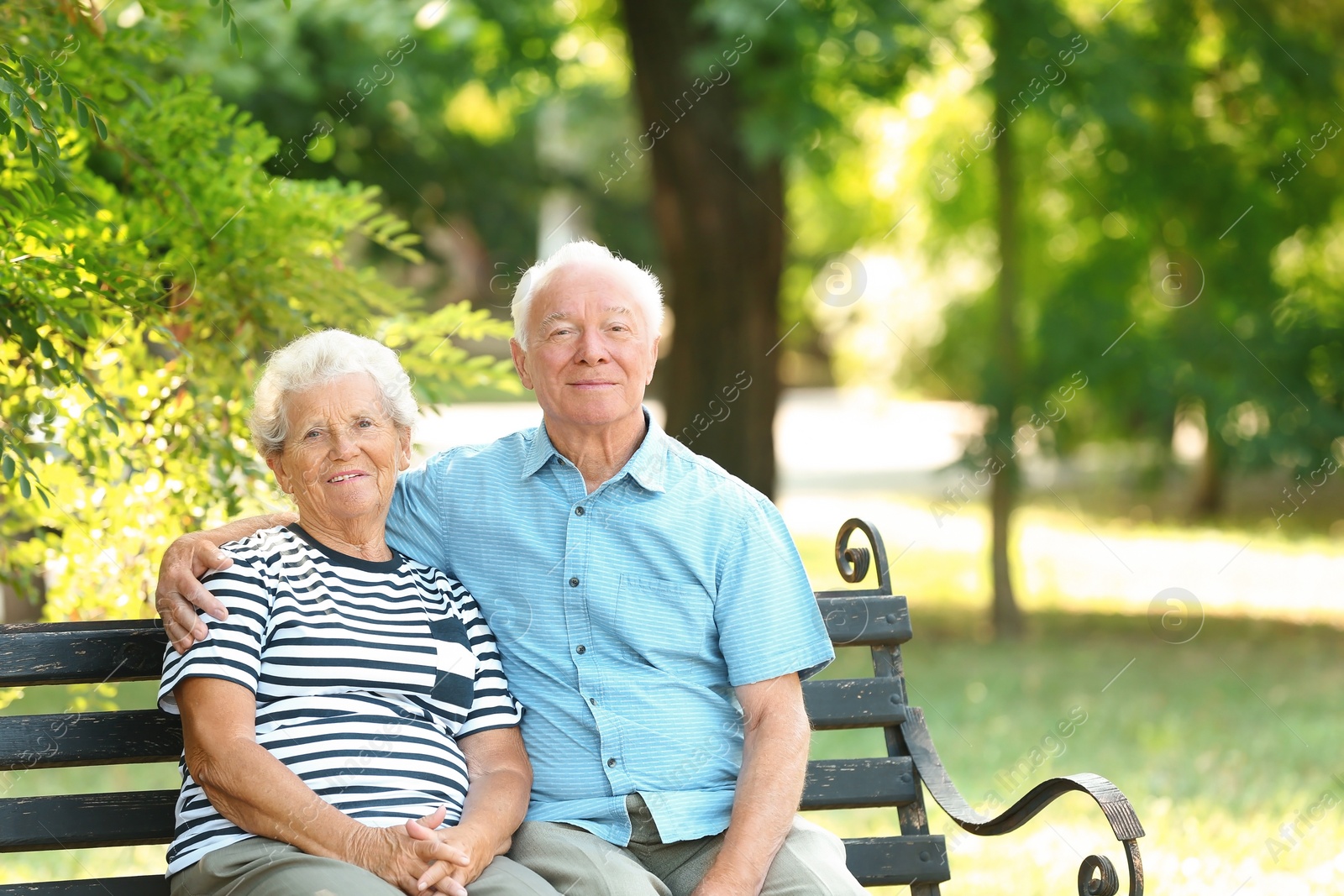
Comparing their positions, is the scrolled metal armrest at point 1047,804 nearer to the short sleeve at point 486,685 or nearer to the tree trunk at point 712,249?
the short sleeve at point 486,685

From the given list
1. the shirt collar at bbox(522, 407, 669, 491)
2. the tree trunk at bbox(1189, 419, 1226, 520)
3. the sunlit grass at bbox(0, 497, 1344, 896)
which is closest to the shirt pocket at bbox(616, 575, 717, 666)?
the shirt collar at bbox(522, 407, 669, 491)

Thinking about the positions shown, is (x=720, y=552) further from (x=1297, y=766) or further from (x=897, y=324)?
(x=897, y=324)

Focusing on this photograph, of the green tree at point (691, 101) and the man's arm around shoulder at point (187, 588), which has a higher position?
the green tree at point (691, 101)

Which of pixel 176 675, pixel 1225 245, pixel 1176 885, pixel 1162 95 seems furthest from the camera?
pixel 1225 245

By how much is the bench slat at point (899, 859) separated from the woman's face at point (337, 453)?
1.29m

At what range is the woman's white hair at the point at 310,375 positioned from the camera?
8.83ft

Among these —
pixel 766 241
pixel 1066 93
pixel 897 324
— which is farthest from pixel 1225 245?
pixel 897 324

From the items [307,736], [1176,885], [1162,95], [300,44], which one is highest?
[300,44]

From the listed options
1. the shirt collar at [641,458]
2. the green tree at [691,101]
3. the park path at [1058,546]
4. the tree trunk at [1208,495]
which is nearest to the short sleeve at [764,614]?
the shirt collar at [641,458]

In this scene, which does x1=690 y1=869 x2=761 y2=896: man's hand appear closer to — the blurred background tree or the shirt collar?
the shirt collar

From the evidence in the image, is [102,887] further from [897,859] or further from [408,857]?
[897,859]

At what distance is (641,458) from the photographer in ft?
9.30

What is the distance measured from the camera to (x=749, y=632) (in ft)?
9.03

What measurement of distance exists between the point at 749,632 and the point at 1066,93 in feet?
20.1
